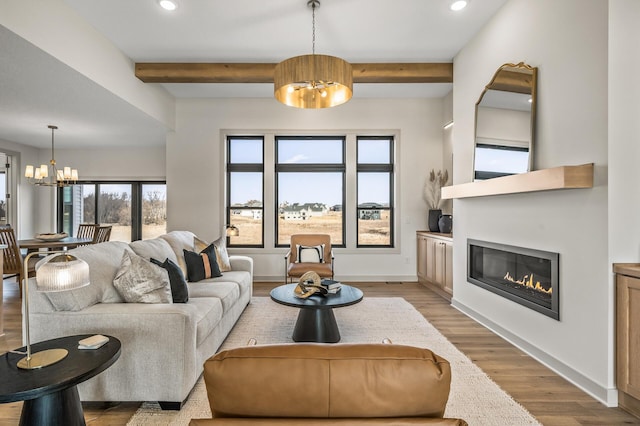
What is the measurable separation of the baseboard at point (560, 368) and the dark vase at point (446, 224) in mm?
1652

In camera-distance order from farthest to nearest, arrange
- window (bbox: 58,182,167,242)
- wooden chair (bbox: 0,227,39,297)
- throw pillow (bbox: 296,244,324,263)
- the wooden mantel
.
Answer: window (bbox: 58,182,167,242) < throw pillow (bbox: 296,244,324,263) < wooden chair (bbox: 0,227,39,297) < the wooden mantel

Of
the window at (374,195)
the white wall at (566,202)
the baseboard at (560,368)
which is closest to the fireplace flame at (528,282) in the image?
the white wall at (566,202)

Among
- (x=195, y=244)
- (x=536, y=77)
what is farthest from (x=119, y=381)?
(x=536, y=77)

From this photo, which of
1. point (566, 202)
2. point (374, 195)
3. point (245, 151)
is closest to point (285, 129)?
point (245, 151)

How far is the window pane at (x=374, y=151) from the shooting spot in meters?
6.09

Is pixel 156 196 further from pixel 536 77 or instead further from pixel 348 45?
pixel 536 77

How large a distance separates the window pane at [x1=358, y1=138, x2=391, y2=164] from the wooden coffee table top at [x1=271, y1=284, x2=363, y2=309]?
330 cm

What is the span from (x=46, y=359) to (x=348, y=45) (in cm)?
412

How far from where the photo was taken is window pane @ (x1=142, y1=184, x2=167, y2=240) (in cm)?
747

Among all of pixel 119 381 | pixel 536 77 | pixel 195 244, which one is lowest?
pixel 119 381

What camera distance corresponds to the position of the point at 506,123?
10.6 ft

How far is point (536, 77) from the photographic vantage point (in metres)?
2.87

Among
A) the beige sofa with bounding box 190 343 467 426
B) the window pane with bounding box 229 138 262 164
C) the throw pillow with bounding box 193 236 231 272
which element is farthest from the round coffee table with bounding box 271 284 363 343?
the window pane with bounding box 229 138 262 164

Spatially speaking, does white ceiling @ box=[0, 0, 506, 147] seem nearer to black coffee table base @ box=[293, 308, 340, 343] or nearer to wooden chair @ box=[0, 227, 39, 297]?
wooden chair @ box=[0, 227, 39, 297]
